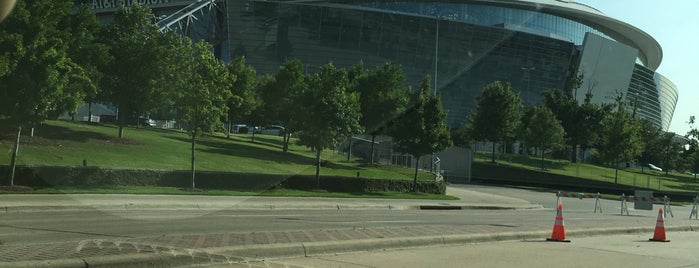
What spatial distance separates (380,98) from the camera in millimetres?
45875

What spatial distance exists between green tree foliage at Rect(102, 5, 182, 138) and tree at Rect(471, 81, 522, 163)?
103 ft

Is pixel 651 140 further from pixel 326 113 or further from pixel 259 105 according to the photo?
pixel 326 113

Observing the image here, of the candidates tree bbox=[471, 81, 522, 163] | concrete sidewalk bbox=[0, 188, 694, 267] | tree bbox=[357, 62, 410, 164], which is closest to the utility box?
tree bbox=[357, 62, 410, 164]

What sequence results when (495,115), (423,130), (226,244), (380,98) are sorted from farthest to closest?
(495,115) → (380,98) → (423,130) → (226,244)

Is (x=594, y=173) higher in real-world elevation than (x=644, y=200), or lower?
higher

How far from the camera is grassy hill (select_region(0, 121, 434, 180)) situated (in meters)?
30.3

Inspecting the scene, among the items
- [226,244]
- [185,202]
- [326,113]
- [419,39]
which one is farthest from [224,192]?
[419,39]

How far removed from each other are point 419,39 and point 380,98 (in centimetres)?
5198

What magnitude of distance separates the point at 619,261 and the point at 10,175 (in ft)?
65.4

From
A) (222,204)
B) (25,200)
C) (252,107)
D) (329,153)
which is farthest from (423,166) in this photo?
(25,200)

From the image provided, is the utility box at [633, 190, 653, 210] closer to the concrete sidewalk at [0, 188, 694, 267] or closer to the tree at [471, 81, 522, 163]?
the concrete sidewalk at [0, 188, 694, 267]

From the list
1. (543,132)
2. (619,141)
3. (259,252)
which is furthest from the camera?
(543,132)

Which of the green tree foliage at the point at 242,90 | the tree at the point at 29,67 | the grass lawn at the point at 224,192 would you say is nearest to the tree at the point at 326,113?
the grass lawn at the point at 224,192

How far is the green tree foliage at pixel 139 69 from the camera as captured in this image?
37.7m
